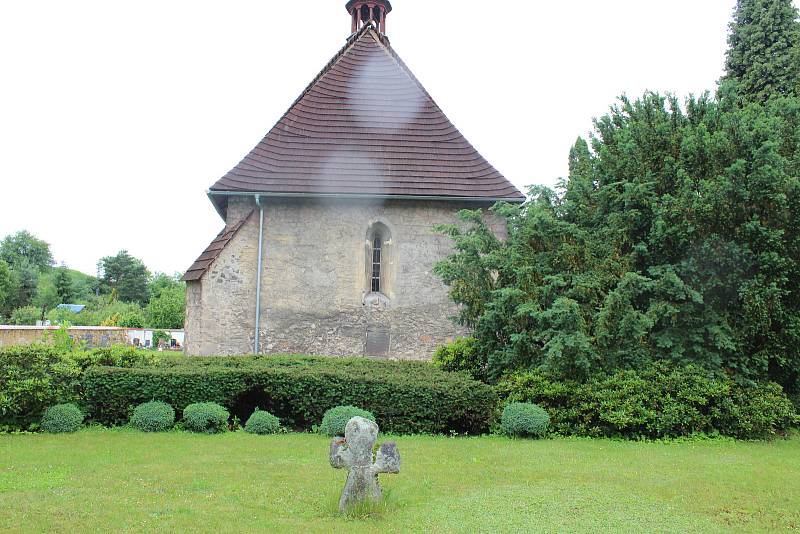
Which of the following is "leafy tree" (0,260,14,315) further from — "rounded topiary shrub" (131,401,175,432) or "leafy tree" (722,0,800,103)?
"leafy tree" (722,0,800,103)

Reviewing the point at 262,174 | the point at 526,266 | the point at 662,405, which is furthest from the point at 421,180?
the point at 662,405

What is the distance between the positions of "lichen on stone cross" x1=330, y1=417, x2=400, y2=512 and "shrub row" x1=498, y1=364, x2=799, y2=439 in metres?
5.82

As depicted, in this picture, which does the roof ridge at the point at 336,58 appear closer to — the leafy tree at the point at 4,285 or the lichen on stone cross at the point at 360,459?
the lichen on stone cross at the point at 360,459

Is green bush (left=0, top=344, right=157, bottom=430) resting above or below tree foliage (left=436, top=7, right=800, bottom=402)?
below

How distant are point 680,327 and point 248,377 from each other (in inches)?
305

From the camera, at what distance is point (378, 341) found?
19422 millimetres

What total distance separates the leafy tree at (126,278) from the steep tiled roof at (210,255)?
9655 centimetres

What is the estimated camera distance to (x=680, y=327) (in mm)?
12492

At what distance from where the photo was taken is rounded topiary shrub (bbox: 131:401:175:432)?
11.2m

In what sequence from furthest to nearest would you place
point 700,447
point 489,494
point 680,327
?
point 680,327 < point 700,447 < point 489,494

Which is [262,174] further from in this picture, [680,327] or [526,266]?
[680,327]

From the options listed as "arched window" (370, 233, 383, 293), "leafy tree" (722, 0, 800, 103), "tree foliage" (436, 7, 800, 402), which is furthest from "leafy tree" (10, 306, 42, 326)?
"tree foliage" (436, 7, 800, 402)

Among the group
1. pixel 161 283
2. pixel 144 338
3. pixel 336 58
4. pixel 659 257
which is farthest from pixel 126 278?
pixel 659 257

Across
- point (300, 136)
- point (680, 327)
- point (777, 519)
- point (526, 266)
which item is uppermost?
point (300, 136)
